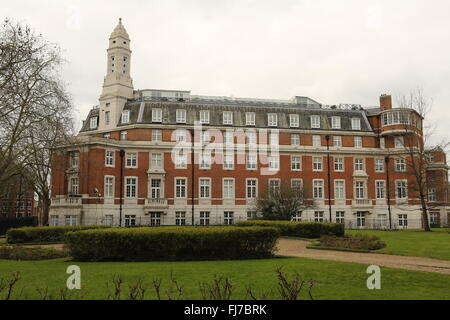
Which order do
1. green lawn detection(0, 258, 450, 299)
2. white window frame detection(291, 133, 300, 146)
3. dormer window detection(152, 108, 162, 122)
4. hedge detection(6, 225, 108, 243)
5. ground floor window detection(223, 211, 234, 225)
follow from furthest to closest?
1. white window frame detection(291, 133, 300, 146)
2. dormer window detection(152, 108, 162, 122)
3. ground floor window detection(223, 211, 234, 225)
4. hedge detection(6, 225, 108, 243)
5. green lawn detection(0, 258, 450, 299)

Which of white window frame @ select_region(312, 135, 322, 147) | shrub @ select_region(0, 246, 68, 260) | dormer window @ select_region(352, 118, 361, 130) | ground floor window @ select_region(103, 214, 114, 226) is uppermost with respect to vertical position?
dormer window @ select_region(352, 118, 361, 130)

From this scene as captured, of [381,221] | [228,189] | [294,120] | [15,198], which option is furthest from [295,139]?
[15,198]

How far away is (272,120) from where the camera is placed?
150 feet

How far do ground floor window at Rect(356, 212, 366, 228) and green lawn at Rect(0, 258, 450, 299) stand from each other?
32.1 metres

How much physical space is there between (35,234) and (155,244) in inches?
524

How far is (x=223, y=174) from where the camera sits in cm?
4331

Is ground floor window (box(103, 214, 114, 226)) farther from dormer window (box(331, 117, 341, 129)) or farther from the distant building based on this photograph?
dormer window (box(331, 117, 341, 129))

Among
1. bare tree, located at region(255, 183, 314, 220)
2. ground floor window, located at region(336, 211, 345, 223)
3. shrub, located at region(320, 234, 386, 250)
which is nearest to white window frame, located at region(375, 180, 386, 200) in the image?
ground floor window, located at region(336, 211, 345, 223)

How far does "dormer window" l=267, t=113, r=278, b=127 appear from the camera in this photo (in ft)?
150

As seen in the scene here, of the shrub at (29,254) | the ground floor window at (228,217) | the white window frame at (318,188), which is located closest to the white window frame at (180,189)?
the ground floor window at (228,217)

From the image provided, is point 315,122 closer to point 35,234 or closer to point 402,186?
point 402,186

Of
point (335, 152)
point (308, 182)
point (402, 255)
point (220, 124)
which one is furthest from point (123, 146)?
point (402, 255)
